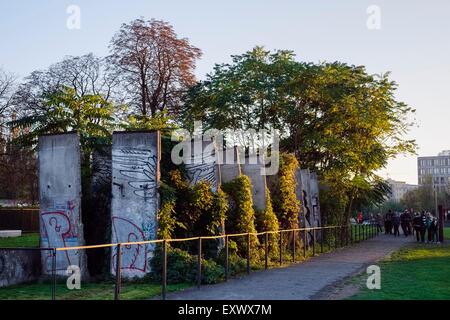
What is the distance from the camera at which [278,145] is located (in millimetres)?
31266

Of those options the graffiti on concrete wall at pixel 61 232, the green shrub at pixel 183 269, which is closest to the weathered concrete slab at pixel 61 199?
the graffiti on concrete wall at pixel 61 232

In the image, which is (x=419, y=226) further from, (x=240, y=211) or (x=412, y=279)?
(x=412, y=279)

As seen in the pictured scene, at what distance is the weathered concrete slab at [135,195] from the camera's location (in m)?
14.6

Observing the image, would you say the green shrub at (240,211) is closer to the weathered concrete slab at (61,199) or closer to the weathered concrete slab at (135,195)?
the weathered concrete slab at (135,195)

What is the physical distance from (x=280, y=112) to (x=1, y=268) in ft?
64.8

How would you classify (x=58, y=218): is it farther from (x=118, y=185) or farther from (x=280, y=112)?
(x=280, y=112)

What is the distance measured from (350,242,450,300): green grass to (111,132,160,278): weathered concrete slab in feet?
17.5

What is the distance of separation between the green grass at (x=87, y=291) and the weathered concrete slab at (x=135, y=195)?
2.71ft

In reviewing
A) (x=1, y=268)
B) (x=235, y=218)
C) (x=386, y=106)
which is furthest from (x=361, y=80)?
(x=1, y=268)

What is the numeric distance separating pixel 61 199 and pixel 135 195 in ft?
6.28

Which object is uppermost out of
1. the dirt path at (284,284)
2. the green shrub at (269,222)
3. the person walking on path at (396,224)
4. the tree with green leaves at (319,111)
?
the tree with green leaves at (319,111)

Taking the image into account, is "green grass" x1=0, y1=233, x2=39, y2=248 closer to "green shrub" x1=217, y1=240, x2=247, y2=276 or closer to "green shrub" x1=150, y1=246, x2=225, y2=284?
"green shrub" x1=217, y1=240, x2=247, y2=276
